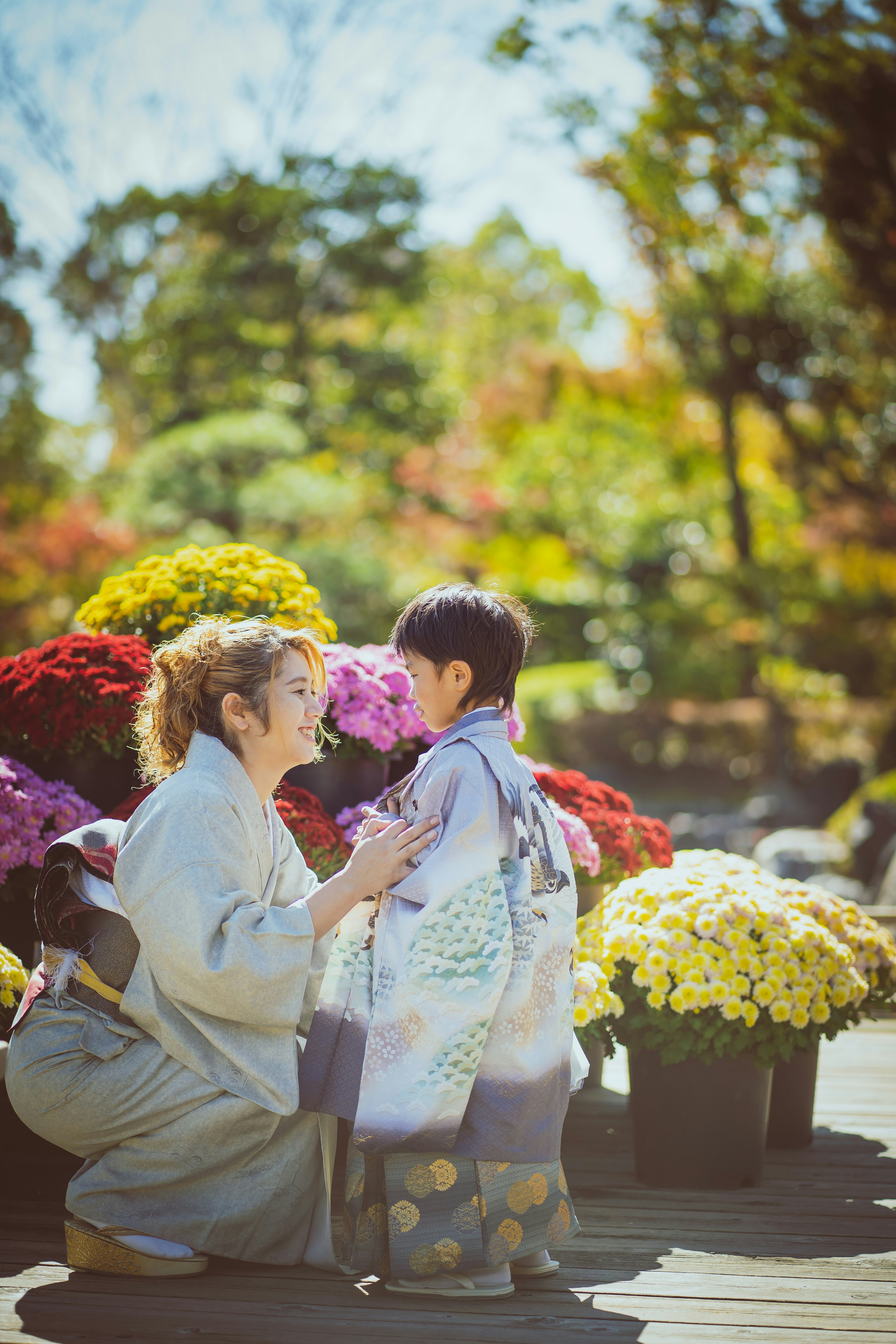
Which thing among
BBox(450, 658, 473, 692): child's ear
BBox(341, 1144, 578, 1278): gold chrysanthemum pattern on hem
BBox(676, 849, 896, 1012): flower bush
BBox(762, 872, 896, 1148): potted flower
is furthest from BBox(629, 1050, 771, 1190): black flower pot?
BBox(450, 658, 473, 692): child's ear

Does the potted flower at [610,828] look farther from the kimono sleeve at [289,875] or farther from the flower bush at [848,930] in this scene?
the kimono sleeve at [289,875]

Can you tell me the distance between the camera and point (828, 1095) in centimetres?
363

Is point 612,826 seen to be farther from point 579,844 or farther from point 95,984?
point 95,984

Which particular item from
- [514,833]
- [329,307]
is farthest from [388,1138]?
[329,307]

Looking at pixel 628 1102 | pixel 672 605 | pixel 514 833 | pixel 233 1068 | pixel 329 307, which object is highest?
pixel 329 307

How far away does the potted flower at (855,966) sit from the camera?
3051mm

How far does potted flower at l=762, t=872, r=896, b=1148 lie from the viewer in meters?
3.05

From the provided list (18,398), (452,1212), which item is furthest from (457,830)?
(18,398)

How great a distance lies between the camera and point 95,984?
2.21 meters

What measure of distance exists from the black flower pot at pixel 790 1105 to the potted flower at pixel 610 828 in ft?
2.10

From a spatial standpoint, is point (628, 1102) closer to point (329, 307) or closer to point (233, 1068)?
point (233, 1068)

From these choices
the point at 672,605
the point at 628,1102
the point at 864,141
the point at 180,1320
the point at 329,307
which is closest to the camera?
the point at 180,1320

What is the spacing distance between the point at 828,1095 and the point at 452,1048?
2116 millimetres

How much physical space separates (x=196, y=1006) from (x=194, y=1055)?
0.10 meters
